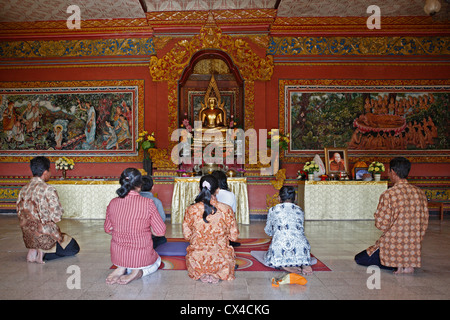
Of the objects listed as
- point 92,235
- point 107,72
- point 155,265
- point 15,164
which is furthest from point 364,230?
point 15,164

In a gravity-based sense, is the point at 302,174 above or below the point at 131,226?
above

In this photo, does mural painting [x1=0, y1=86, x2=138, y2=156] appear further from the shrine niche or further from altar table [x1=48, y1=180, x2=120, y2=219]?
the shrine niche

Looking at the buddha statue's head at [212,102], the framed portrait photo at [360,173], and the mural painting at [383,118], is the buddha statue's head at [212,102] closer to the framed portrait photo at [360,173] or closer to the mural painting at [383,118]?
the mural painting at [383,118]

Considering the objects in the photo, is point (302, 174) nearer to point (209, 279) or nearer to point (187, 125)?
point (187, 125)

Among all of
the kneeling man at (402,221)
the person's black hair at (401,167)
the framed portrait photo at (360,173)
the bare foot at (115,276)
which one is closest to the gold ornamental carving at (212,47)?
the framed portrait photo at (360,173)

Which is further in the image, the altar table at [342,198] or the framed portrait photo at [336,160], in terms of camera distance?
the framed portrait photo at [336,160]

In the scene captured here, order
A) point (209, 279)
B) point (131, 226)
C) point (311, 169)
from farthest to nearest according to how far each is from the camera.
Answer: point (311, 169) < point (209, 279) < point (131, 226)

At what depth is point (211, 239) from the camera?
3502 millimetres

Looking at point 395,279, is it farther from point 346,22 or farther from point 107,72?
point 107,72

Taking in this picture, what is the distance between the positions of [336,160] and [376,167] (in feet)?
3.07

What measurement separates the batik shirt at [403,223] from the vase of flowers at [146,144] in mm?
5744

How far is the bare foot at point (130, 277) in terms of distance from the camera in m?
3.50

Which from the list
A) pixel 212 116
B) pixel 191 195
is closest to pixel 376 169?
pixel 212 116

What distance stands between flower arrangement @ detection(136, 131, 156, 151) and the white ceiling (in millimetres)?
3062
